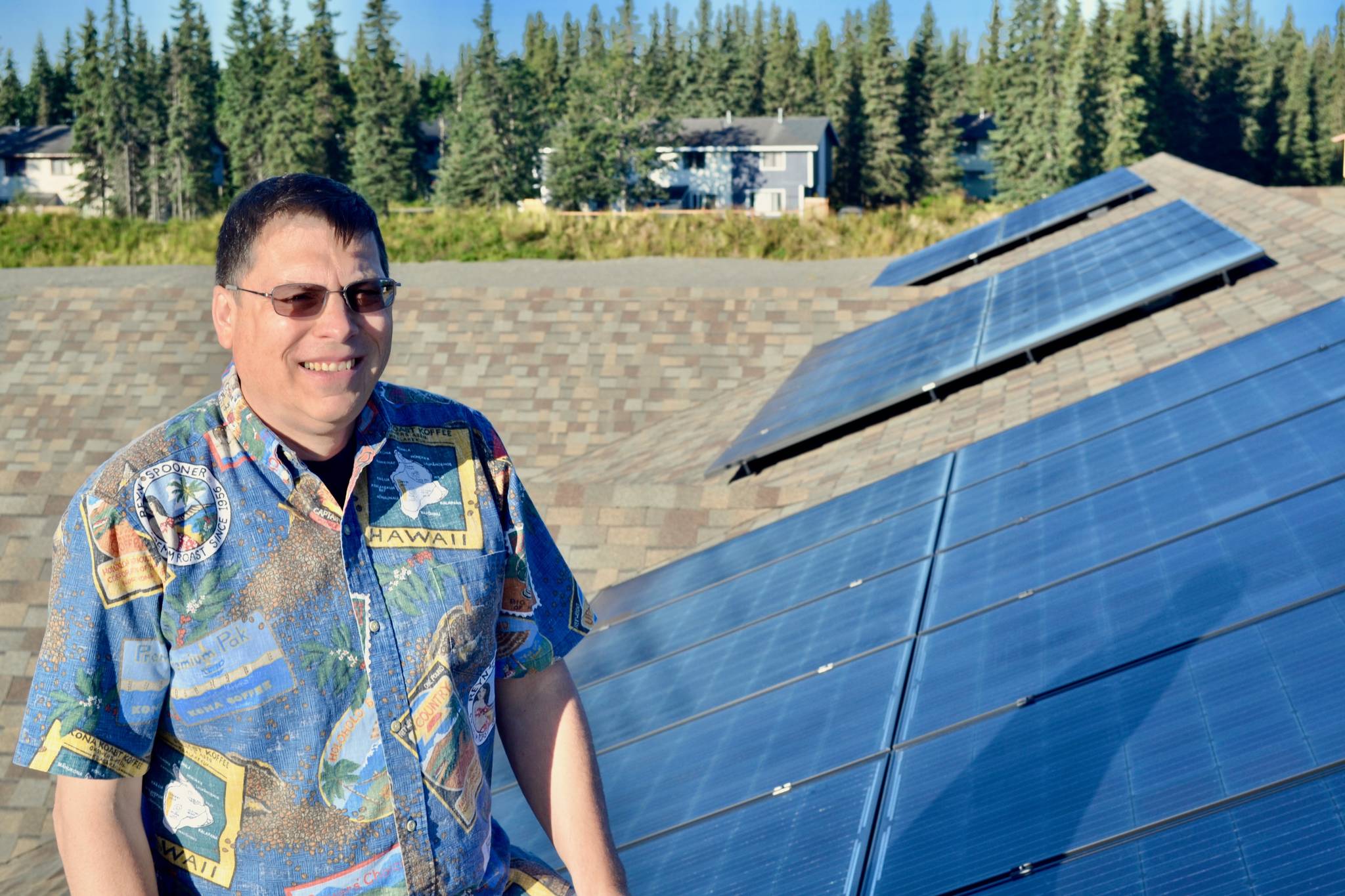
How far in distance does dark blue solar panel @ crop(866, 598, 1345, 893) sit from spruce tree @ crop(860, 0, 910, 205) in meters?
84.4

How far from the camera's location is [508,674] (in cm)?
309

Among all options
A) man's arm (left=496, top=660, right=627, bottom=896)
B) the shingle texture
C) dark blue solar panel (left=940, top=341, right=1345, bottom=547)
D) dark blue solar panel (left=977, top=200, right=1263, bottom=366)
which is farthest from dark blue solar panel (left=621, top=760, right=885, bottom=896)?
dark blue solar panel (left=977, top=200, right=1263, bottom=366)

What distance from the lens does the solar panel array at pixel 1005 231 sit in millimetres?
17984

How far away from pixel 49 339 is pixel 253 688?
1782 cm

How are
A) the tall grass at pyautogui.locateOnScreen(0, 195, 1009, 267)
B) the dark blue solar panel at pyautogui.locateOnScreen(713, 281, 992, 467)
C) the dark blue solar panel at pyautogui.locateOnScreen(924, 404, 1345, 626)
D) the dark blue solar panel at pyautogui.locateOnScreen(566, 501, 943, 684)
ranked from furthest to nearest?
1. the tall grass at pyautogui.locateOnScreen(0, 195, 1009, 267)
2. the dark blue solar panel at pyautogui.locateOnScreen(713, 281, 992, 467)
3. the dark blue solar panel at pyautogui.locateOnScreen(566, 501, 943, 684)
4. the dark blue solar panel at pyautogui.locateOnScreen(924, 404, 1345, 626)

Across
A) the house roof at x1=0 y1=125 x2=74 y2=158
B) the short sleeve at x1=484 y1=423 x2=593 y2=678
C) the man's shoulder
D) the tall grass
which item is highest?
the house roof at x1=0 y1=125 x2=74 y2=158

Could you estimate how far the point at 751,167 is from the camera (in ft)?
283

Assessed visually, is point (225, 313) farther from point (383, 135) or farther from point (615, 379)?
point (383, 135)

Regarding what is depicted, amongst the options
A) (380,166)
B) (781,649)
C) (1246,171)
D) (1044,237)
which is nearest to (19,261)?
(1044,237)

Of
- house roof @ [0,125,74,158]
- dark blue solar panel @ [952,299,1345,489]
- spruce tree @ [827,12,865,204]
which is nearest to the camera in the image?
dark blue solar panel @ [952,299,1345,489]

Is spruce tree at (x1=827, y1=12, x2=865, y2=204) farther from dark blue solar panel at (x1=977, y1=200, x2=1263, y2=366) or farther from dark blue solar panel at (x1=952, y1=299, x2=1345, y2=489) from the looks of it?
dark blue solar panel at (x1=952, y1=299, x2=1345, y2=489)

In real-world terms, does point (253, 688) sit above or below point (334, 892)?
above

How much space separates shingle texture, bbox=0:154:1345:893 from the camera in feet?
32.4

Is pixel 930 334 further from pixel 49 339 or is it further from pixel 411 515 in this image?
pixel 49 339
